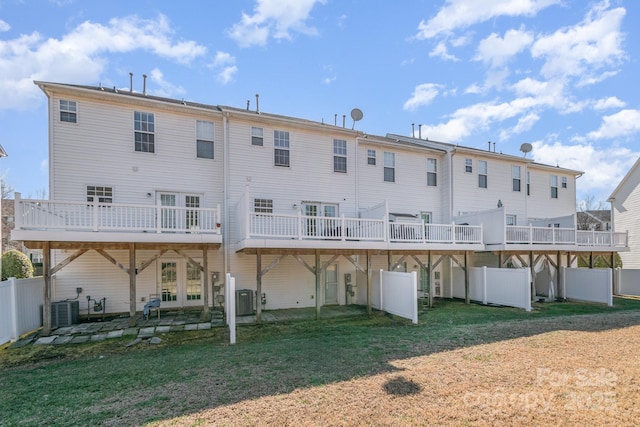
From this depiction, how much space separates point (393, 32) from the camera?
1221 cm

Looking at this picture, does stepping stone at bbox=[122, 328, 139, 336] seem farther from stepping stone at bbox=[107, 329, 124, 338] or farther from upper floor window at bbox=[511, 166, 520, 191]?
upper floor window at bbox=[511, 166, 520, 191]

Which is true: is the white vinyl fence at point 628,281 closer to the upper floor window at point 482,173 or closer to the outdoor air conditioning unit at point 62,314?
the upper floor window at point 482,173

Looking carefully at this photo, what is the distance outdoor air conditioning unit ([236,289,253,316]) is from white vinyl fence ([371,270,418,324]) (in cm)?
492

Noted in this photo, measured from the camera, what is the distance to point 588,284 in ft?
47.1

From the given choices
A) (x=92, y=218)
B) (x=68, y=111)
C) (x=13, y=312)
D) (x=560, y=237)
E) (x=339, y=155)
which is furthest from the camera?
(x=560, y=237)

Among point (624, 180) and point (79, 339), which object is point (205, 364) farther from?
point (624, 180)

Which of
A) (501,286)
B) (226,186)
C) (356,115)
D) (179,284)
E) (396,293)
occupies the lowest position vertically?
(501,286)

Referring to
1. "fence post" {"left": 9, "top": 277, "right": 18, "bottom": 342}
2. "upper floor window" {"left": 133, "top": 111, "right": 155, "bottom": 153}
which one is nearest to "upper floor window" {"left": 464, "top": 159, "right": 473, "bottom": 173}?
"upper floor window" {"left": 133, "top": 111, "right": 155, "bottom": 153}

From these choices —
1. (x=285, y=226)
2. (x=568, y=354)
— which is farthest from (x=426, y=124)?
(x=568, y=354)

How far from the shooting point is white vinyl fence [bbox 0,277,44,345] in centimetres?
792

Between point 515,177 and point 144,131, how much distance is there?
741 inches

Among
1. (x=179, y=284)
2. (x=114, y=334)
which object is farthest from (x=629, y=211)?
(x=114, y=334)

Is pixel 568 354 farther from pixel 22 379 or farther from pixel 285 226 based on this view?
pixel 22 379

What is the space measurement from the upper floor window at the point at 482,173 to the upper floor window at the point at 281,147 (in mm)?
10698
